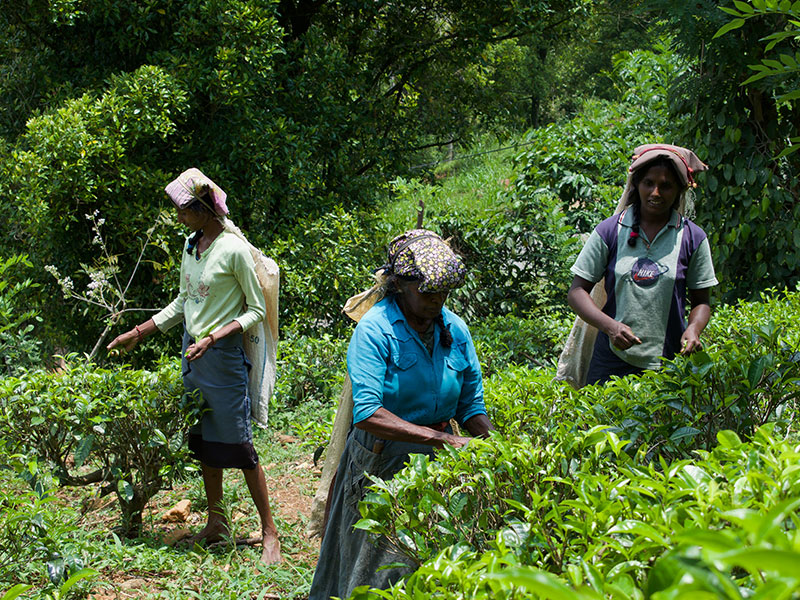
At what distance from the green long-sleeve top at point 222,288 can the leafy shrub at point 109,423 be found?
42 cm

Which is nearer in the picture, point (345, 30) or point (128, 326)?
point (128, 326)

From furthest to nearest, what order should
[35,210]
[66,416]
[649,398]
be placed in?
[35,210], [66,416], [649,398]

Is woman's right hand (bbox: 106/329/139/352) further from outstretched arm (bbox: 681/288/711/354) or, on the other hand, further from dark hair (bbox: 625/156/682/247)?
outstretched arm (bbox: 681/288/711/354)

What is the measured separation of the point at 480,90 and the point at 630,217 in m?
8.04

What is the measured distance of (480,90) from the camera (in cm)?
1115

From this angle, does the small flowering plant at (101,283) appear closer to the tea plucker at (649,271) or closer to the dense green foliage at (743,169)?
the tea plucker at (649,271)

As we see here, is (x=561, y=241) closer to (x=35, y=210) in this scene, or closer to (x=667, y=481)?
(x=35, y=210)

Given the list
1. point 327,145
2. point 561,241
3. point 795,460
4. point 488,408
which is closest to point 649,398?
point 488,408

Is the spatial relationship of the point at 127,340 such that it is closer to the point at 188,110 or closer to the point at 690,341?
the point at 690,341

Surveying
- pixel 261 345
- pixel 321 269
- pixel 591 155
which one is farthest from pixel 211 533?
pixel 591 155

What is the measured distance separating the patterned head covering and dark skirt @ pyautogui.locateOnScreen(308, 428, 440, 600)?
23.4 inches

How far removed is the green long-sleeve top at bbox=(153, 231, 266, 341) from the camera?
12.9 ft

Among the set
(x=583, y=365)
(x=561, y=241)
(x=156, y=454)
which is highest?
(x=561, y=241)

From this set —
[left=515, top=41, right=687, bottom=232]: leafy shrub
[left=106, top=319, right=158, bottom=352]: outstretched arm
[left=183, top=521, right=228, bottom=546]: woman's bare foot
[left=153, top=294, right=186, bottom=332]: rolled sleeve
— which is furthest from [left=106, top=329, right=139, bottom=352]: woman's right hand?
[left=515, top=41, right=687, bottom=232]: leafy shrub
